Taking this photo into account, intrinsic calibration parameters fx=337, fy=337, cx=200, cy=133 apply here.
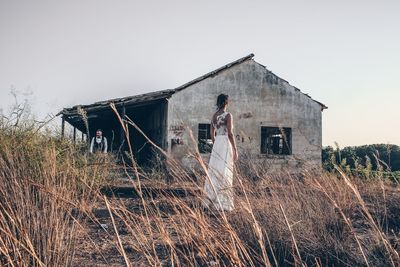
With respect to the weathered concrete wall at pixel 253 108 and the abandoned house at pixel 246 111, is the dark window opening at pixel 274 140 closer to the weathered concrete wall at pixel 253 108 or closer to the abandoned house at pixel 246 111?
the abandoned house at pixel 246 111

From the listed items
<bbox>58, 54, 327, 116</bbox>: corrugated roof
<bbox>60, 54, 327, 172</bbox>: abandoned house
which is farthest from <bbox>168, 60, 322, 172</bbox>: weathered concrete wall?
<bbox>58, 54, 327, 116</bbox>: corrugated roof

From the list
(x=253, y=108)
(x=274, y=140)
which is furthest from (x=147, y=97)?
(x=274, y=140)

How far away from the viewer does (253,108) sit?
12.9 meters

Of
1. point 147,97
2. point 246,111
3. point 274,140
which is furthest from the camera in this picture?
point 274,140

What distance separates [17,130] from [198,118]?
29.0ft

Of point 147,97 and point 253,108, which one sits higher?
point 147,97

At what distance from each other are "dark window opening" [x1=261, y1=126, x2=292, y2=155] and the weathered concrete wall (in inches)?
8.9

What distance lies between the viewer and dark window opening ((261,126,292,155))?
1298 cm

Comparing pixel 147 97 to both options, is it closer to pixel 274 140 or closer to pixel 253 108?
pixel 253 108

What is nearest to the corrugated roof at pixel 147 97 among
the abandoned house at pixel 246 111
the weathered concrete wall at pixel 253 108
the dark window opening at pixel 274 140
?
the abandoned house at pixel 246 111

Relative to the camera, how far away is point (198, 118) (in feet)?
40.4

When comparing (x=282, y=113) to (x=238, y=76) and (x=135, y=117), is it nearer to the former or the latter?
(x=238, y=76)

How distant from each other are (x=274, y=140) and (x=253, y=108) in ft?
6.40

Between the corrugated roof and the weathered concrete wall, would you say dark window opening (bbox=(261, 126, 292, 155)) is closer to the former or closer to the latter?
the weathered concrete wall
